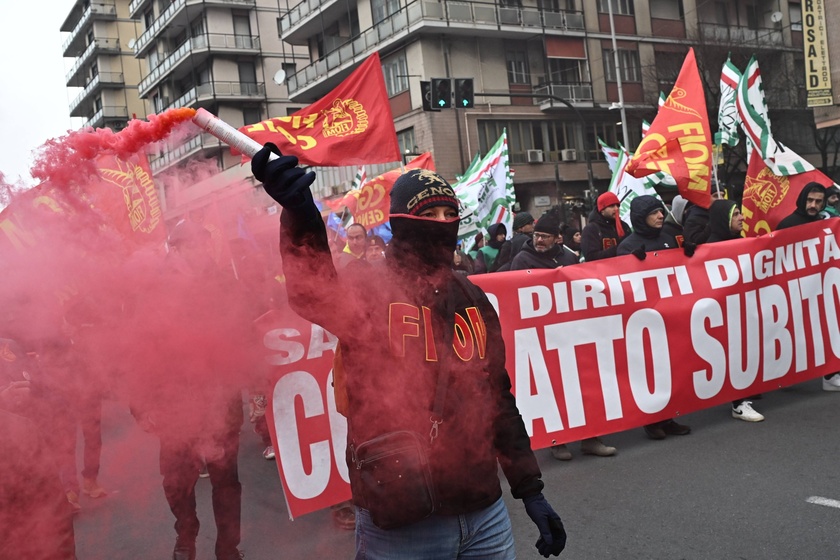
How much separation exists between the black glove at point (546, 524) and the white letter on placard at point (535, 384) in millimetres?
2854

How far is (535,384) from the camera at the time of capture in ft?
17.3

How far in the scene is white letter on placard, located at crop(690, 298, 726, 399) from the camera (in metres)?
5.74

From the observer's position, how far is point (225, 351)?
2.91m

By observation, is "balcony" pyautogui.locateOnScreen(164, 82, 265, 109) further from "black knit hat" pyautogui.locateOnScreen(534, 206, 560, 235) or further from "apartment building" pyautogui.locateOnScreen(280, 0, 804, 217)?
"black knit hat" pyautogui.locateOnScreen(534, 206, 560, 235)

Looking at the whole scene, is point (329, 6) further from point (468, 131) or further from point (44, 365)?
point (44, 365)

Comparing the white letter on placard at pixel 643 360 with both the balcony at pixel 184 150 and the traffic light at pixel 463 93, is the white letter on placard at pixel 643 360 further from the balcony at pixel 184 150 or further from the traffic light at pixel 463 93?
the traffic light at pixel 463 93

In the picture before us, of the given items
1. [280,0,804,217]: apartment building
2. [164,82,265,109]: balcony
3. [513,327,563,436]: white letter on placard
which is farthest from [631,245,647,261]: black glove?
[164,82,265,109]: balcony

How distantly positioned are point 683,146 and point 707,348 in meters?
2.58

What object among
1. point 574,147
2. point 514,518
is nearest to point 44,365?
point 514,518

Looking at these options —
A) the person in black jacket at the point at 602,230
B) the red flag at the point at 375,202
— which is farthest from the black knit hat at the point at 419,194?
the red flag at the point at 375,202

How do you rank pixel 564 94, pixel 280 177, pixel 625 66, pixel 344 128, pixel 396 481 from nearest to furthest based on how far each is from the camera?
1. pixel 280 177
2. pixel 396 481
3. pixel 344 128
4. pixel 564 94
5. pixel 625 66

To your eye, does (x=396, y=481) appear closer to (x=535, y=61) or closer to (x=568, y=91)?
(x=535, y=61)

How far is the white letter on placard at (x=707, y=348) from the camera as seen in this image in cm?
574

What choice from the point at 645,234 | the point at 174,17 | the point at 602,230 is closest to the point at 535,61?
the point at 174,17
